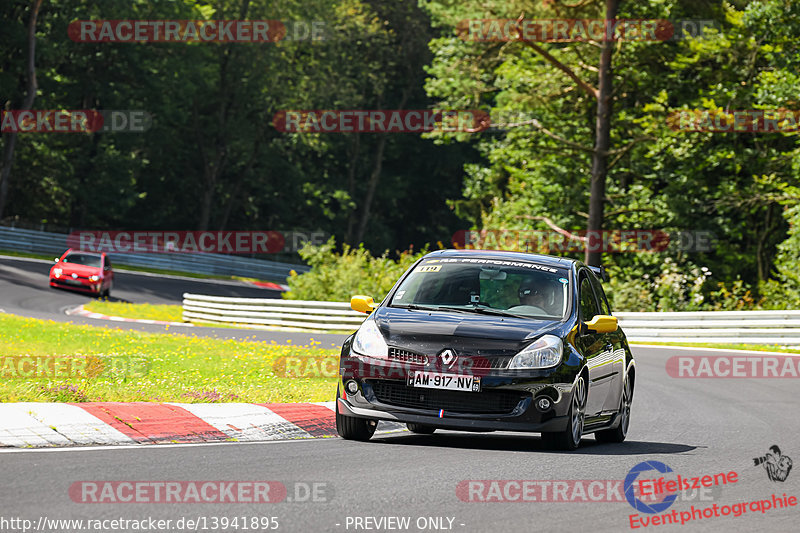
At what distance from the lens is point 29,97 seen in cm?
5716

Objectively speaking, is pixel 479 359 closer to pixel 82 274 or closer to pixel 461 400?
pixel 461 400

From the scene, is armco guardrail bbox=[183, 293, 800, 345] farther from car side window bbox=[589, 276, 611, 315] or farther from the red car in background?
car side window bbox=[589, 276, 611, 315]

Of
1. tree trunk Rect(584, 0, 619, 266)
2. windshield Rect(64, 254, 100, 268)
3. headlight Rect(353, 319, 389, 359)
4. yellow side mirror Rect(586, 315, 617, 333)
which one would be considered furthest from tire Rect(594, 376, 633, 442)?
windshield Rect(64, 254, 100, 268)

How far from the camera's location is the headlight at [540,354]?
943 cm

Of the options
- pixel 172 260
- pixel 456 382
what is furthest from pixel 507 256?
pixel 172 260

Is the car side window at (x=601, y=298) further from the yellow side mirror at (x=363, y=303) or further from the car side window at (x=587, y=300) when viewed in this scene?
the yellow side mirror at (x=363, y=303)

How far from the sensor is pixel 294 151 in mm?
80750

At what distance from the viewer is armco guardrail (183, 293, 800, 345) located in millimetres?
26109

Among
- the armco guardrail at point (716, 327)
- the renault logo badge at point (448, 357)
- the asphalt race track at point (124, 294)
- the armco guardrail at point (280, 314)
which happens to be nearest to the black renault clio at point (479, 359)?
the renault logo badge at point (448, 357)

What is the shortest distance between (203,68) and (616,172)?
3536cm

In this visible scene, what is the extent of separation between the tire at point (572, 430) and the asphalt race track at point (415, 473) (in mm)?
102

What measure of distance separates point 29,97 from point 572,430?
51.9m

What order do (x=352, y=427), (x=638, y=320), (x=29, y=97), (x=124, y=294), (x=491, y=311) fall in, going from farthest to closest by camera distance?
1. (x=29, y=97)
2. (x=124, y=294)
3. (x=638, y=320)
4. (x=491, y=311)
5. (x=352, y=427)

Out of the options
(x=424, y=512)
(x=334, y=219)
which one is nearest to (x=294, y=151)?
(x=334, y=219)
